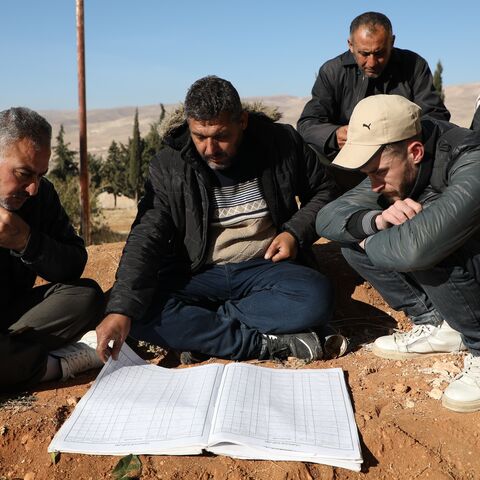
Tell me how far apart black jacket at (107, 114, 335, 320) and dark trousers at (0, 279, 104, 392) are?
328 millimetres

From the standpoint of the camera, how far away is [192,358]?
297 cm

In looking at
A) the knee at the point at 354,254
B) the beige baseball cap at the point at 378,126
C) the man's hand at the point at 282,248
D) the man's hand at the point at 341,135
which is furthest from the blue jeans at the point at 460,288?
the man's hand at the point at 341,135

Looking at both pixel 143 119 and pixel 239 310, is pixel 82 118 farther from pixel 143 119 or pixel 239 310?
pixel 143 119

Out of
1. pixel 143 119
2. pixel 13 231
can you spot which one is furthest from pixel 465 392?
pixel 143 119

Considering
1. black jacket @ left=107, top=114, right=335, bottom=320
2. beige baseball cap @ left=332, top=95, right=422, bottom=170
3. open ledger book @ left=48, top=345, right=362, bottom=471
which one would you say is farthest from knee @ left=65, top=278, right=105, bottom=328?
beige baseball cap @ left=332, top=95, right=422, bottom=170

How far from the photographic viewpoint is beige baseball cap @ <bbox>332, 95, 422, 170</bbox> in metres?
2.38

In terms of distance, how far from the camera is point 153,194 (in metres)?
3.11

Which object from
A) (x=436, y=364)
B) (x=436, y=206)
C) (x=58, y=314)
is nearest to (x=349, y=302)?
(x=436, y=364)

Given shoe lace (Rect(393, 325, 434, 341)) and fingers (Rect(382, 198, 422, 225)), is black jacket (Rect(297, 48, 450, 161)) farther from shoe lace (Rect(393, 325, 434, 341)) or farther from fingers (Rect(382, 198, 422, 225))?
fingers (Rect(382, 198, 422, 225))

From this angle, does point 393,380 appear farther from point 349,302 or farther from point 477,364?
point 349,302

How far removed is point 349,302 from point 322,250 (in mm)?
668

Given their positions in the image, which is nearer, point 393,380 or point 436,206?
point 436,206

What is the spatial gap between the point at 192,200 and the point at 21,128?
36.2 inches

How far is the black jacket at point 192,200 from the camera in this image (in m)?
2.87
